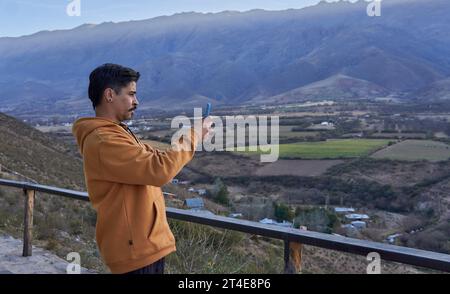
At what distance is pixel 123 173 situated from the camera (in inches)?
85.5

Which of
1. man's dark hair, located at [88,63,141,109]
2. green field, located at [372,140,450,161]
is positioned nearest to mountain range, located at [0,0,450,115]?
green field, located at [372,140,450,161]

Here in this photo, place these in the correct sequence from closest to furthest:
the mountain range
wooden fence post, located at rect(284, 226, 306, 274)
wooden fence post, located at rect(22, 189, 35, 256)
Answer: wooden fence post, located at rect(284, 226, 306, 274)
wooden fence post, located at rect(22, 189, 35, 256)
the mountain range

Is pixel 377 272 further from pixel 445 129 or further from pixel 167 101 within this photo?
pixel 167 101

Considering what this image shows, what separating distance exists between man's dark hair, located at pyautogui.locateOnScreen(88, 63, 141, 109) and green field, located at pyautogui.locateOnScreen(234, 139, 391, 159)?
1476 inches

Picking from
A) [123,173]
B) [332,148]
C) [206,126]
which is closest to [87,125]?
[123,173]

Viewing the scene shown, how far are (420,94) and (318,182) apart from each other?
8899cm

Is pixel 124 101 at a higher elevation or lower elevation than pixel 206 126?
higher

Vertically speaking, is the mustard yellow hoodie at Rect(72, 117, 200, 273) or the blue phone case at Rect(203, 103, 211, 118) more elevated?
the blue phone case at Rect(203, 103, 211, 118)

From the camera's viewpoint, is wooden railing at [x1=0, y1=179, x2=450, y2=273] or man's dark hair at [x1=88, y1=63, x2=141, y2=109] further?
man's dark hair at [x1=88, y1=63, x2=141, y2=109]

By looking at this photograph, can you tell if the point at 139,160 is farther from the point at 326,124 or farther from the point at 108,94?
the point at 326,124

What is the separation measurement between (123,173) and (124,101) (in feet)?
1.17

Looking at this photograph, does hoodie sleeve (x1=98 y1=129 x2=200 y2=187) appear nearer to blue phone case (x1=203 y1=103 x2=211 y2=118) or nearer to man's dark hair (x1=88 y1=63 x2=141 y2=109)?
blue phone case (x1=203 y1=103 x2=211 y2=118)

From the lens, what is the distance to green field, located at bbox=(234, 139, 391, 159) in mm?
40562

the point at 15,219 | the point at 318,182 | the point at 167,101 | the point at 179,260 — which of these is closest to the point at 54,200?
the point at 15,219
